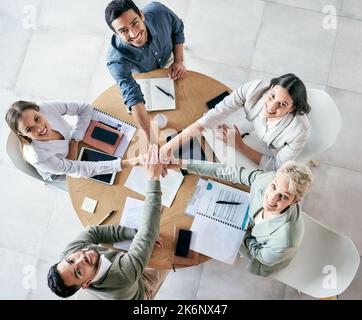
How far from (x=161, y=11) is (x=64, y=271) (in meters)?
1.61

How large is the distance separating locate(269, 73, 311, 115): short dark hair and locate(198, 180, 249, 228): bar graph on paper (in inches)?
22.3

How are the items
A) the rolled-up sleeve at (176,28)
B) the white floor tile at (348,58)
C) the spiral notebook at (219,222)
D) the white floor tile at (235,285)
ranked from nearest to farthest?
1. the spiral notebook at (219,222)
2. the rolled-up sleeve at (176,28)
3. the white floor tile at (235,285)
4. the white floor tile at (348,58)

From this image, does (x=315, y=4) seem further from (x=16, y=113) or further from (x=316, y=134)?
(x=16, y=113)

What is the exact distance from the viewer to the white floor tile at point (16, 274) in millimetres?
2854

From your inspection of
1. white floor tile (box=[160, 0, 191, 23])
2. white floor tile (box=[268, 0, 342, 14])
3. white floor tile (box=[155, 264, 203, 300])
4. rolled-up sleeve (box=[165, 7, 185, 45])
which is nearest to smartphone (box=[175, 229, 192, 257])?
white floor tile (box=[155, 264, 203, 300])

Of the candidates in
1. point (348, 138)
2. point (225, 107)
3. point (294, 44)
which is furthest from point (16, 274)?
point (294, 44)

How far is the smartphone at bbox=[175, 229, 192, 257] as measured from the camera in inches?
80.9

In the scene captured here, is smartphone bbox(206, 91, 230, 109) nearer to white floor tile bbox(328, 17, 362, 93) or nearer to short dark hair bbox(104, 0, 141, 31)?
short dark hair bbox(104, 0, 141, 31)

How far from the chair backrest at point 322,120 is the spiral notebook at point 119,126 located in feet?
3.43

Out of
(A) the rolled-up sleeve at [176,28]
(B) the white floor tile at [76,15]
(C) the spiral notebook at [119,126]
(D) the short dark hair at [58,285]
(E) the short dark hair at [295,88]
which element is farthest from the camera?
(B) the white floor tile at [76,15]

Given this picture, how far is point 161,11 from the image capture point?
7.73ft

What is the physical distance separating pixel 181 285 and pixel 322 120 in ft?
5.05

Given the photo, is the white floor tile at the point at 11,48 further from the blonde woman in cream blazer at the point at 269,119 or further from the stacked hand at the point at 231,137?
the stacked hand at the point at 231,137

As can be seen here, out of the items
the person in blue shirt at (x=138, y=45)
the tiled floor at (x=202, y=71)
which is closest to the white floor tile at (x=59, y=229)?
the tiled floor at (x=202, y=71)
